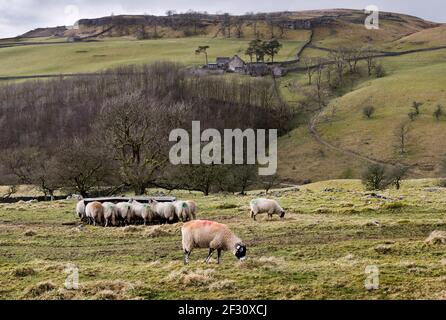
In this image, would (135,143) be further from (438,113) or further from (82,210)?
(438,113)

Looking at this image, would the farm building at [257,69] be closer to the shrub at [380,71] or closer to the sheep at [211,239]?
the shrub at [380,71]

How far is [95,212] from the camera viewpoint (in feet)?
92.5

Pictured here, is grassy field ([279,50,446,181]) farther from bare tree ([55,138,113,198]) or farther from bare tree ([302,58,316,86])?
bare tree ([55,138,113,198])

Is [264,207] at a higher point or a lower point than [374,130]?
higher

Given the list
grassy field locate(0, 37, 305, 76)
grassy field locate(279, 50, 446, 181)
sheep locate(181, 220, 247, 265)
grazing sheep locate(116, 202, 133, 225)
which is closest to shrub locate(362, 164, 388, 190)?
grassy field locate(279, 50, 446, 181)

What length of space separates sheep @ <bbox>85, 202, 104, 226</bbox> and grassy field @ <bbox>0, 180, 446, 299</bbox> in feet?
3.25

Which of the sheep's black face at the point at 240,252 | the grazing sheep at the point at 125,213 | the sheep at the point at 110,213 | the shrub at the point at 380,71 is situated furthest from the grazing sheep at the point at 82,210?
the shrub at the point at 380,71

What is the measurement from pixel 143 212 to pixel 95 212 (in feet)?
8.90

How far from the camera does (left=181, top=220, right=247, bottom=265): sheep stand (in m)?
16.9

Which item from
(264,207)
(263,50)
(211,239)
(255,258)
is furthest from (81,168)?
(263,50)

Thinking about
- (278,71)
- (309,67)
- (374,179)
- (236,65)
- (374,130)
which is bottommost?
(374,130)
